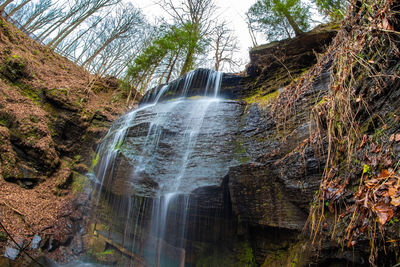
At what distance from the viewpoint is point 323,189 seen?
2881 mm

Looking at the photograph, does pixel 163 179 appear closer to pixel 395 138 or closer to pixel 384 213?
pixel 384 213

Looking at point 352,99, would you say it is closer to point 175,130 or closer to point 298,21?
point 175,130

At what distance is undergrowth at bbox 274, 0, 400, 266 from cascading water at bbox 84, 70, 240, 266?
2.28 m

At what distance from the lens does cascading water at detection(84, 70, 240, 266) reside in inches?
190

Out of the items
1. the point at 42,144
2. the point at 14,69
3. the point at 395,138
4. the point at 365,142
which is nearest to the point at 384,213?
the point at 395,138

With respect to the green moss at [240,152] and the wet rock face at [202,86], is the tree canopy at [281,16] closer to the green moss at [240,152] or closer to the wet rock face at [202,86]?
the wet rock face at [202,86]

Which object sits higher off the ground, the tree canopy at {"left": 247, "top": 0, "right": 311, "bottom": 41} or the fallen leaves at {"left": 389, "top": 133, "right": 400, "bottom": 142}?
the tree canopy at {"left": 247, "top": 0, "right": 311, "bottom": 41}

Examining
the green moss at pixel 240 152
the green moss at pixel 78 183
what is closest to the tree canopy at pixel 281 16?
the green moss at pixel 240 152

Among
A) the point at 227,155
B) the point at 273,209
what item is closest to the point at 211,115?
the point at 227,155

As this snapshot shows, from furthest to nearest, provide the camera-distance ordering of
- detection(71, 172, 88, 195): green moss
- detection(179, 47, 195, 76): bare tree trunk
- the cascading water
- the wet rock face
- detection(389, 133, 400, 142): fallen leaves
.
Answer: detection(179, 47, 195, 76): bare tree trunk < the wet rock face < detection(71, 172, 88, 195): green moss < the cascading water < detection(389, 133, 400, 142): fallen leaves

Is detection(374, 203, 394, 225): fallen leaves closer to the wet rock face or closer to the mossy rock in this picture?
the wet rock face

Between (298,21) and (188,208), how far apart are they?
30.0 ft

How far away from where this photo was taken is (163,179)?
213 inches

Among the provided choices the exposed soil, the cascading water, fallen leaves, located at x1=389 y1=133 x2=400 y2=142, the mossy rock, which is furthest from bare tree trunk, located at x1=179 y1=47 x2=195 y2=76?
fallen leaves, located at x1=389 y1=133 x2=400 y2=142
